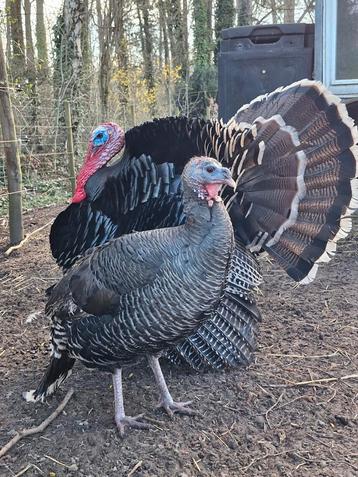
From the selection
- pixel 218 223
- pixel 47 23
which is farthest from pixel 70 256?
pixel 47 23

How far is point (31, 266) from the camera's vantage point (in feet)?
17.2

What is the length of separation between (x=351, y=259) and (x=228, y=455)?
116 inches

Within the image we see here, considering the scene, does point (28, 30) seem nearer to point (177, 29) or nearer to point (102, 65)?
point (102, 65)

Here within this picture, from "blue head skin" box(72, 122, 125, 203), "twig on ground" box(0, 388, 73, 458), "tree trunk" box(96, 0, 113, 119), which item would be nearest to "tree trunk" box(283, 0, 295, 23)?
"tree trunk" box(96, 0, 113, 119)

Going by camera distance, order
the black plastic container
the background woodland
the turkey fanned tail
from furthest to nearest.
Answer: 1. the background woodland
2. the black plastic container
3. the turkey fanned tail

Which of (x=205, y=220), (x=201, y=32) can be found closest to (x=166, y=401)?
(x=205, y=220)

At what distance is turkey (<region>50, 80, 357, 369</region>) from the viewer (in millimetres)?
3020

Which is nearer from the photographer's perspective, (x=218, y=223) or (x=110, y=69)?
(x=218, y=223)

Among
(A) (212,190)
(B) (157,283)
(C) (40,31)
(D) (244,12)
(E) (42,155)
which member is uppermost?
(D) (244,12)

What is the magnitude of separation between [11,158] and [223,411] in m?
3.82

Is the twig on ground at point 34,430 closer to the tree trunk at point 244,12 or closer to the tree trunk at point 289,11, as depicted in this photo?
the tree trunk at point 244,12

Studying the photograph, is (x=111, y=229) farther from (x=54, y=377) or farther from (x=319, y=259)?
(x=319, y=259)

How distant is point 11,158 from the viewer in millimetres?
5695

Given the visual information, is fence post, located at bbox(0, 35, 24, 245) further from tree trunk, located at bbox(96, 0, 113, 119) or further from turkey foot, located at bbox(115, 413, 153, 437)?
tree trunk, located at bbox(96, 0, 113, 119)
